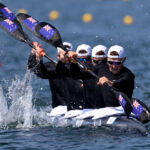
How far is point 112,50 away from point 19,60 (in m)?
10.2

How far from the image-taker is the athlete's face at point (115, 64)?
1183cm

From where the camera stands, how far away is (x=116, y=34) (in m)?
26.2

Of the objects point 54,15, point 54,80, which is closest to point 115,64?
point 54,80

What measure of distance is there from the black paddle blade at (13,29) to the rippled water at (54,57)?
0.98 metres

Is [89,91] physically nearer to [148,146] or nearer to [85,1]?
[148,146]

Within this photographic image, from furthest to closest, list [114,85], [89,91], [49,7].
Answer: [49,7] → [89,91] → [114,85]

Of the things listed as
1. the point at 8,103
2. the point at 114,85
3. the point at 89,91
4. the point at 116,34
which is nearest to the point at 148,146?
the point at 114,85

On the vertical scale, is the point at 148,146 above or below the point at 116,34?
below

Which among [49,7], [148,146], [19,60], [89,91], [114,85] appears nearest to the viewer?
[148,146]

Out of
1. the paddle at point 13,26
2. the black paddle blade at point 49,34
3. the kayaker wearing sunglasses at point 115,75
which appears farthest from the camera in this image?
the paddle at point 13,26

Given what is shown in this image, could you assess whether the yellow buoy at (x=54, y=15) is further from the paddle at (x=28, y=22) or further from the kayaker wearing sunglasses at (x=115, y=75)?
the kayaker wearing sunglasses at (x=115, y=75)

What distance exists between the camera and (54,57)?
22078 mm

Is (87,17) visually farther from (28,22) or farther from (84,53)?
(84,53)

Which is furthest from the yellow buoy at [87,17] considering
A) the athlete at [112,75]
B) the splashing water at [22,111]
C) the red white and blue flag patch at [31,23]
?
the athlete at [112,75]
